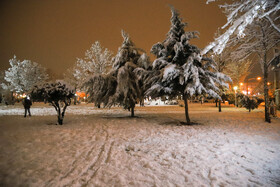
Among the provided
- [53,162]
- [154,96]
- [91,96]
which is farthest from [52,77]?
[53,162]

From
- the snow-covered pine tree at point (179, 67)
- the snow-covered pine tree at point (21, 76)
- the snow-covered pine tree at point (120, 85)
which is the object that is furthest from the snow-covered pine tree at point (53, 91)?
the snow-covered pine tree at point (21, 76)

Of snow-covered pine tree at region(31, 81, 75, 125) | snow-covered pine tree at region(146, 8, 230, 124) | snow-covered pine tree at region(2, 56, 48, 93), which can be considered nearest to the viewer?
snow-covered pine tree at region(146, 8, 230, 124)

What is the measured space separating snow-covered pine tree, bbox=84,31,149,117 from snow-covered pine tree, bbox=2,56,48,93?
124ft

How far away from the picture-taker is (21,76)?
43.6m

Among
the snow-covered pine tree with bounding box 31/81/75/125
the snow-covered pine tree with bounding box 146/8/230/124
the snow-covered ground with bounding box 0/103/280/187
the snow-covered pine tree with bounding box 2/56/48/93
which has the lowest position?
the snow-covered ground with bounding box 0/103/280/187

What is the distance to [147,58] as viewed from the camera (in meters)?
13.0

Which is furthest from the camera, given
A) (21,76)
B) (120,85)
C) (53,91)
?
(21,76)

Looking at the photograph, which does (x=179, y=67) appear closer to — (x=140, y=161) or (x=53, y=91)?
(x=140, y=161)

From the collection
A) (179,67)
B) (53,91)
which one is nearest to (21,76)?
(53,91)

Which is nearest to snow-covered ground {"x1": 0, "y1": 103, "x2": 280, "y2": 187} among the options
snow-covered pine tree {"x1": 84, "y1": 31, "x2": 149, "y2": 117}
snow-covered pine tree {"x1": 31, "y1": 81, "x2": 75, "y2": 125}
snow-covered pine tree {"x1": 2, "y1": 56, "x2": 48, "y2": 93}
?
snow-covered pine tree {"x1": 31, "y1": 81, "x2": 75, "y2": 125}

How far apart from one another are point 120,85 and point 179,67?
15.8 ft

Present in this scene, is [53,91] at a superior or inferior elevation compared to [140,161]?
superior

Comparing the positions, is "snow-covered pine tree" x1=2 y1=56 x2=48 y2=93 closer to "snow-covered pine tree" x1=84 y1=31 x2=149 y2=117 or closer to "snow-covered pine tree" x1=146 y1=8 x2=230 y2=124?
"snow-covered pine tree" x1=84 y1=31 x2=149 y2=117

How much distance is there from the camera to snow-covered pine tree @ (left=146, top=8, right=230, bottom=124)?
9.69 meters
